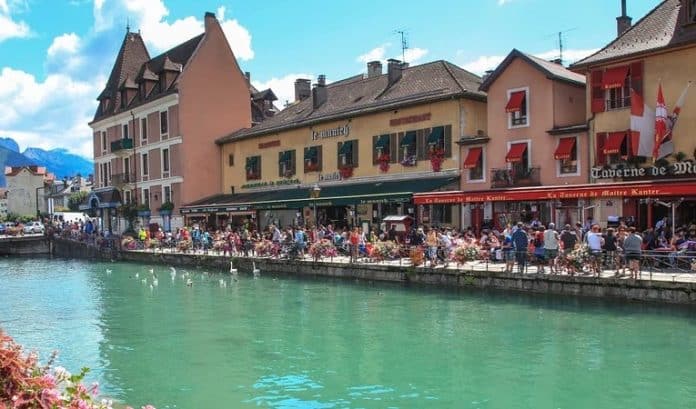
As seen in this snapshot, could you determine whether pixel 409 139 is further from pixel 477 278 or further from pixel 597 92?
pixel 477 278

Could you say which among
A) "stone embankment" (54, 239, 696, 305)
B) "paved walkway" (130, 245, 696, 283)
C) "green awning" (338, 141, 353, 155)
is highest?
"green awning" (338, 141, 353, 155)

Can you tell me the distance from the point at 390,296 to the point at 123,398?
448 inches

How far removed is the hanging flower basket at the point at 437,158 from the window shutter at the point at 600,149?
284 inches

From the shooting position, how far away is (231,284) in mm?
25625

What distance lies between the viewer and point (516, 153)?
27500mm

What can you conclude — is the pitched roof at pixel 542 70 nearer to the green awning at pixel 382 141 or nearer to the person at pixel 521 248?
the green awning at pixel 382 141

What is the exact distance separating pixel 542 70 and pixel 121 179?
35.2 m

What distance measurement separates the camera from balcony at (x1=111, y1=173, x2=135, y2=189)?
5078 cm

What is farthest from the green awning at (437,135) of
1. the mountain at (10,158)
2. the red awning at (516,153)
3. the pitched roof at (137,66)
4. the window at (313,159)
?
the mountain at (10,158)

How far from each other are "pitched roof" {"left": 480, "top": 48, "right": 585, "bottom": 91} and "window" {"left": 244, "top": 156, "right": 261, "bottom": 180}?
666 inches

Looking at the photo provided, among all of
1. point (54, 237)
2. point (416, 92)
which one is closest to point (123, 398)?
point (416, 92)

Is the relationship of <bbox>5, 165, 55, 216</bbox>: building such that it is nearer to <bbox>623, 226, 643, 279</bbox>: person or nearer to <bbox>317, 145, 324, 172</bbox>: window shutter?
<bbox>317, 145, 324, 172</bbox>: window shutter

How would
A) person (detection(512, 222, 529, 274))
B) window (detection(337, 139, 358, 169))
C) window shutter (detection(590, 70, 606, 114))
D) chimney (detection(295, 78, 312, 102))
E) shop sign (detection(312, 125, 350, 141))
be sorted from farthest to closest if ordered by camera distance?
chimney (detection(295, 78, 312, 102)) < shop sign (detection(312, 125, 350, 141)) < window (detection(337, 139, 358, 169)) < window shutter (detection(590, 70, 606, 114)) < person (detection(512, 222, 529, 274))

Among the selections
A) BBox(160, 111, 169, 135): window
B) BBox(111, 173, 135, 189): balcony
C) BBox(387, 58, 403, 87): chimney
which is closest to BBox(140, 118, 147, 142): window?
BBox(160, 111, 169, 135): window
